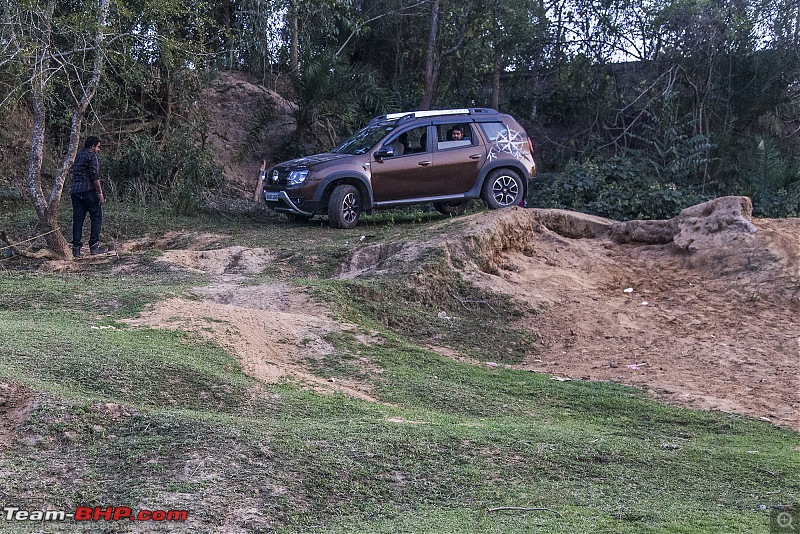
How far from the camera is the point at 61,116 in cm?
1650

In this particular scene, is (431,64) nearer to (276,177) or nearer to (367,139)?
(367,139)

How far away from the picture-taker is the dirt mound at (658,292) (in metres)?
8.72

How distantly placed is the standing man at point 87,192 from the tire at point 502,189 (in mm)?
6120

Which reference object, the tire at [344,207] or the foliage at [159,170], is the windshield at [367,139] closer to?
the tire at [344,207]

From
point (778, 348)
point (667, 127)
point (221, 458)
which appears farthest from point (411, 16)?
point (221, 458)

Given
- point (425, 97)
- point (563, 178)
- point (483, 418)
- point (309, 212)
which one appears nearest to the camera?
point (483, 418)

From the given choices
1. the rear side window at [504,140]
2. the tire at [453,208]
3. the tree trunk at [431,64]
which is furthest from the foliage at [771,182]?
the tree trunk at [431,64]

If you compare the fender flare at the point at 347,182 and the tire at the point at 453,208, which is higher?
the fender flare at the point at 347,182

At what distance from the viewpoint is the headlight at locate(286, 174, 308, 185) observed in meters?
13.8

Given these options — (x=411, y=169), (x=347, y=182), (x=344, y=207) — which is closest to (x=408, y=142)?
(x=411, y=169)

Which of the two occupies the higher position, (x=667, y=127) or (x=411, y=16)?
(x=411, y=16)

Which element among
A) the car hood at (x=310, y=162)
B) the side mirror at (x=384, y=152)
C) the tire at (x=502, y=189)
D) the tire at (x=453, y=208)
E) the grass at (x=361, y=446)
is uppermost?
the side mirror at (x=384, y=152)

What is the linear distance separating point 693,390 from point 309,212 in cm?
754

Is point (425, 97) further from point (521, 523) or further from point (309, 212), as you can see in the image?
point (521, 523)
